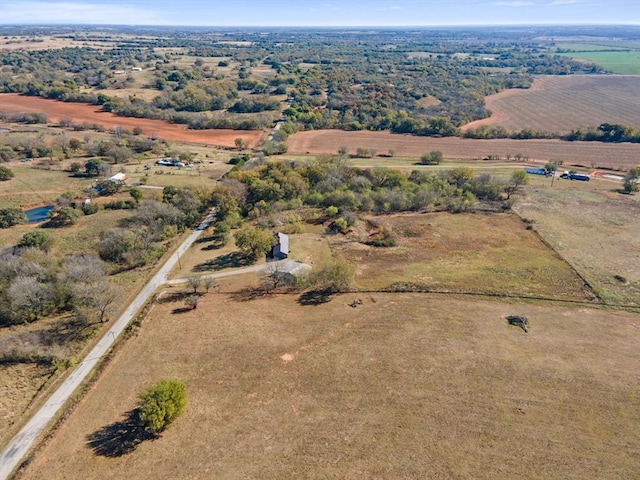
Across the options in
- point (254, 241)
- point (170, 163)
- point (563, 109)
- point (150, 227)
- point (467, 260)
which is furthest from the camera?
point (563, 109)

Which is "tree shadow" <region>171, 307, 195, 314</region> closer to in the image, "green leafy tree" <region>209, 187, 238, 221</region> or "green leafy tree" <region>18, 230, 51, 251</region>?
Result: "green leafy tree" <region>209, 187, 238, 221</region>

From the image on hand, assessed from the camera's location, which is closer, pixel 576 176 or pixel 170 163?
pixel 576 176

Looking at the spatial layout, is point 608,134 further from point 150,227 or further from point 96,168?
point 96,168

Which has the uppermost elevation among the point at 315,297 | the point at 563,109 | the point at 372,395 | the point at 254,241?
the point at 563,109

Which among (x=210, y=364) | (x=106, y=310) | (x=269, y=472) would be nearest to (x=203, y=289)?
(x=106, y=310)

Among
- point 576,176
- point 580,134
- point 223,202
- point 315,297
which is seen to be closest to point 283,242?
point 315,297

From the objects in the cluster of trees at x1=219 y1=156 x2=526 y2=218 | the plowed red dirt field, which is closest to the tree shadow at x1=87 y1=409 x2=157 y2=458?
the cluster of trees at x1=219 y1=156 x2=526 y2=218
